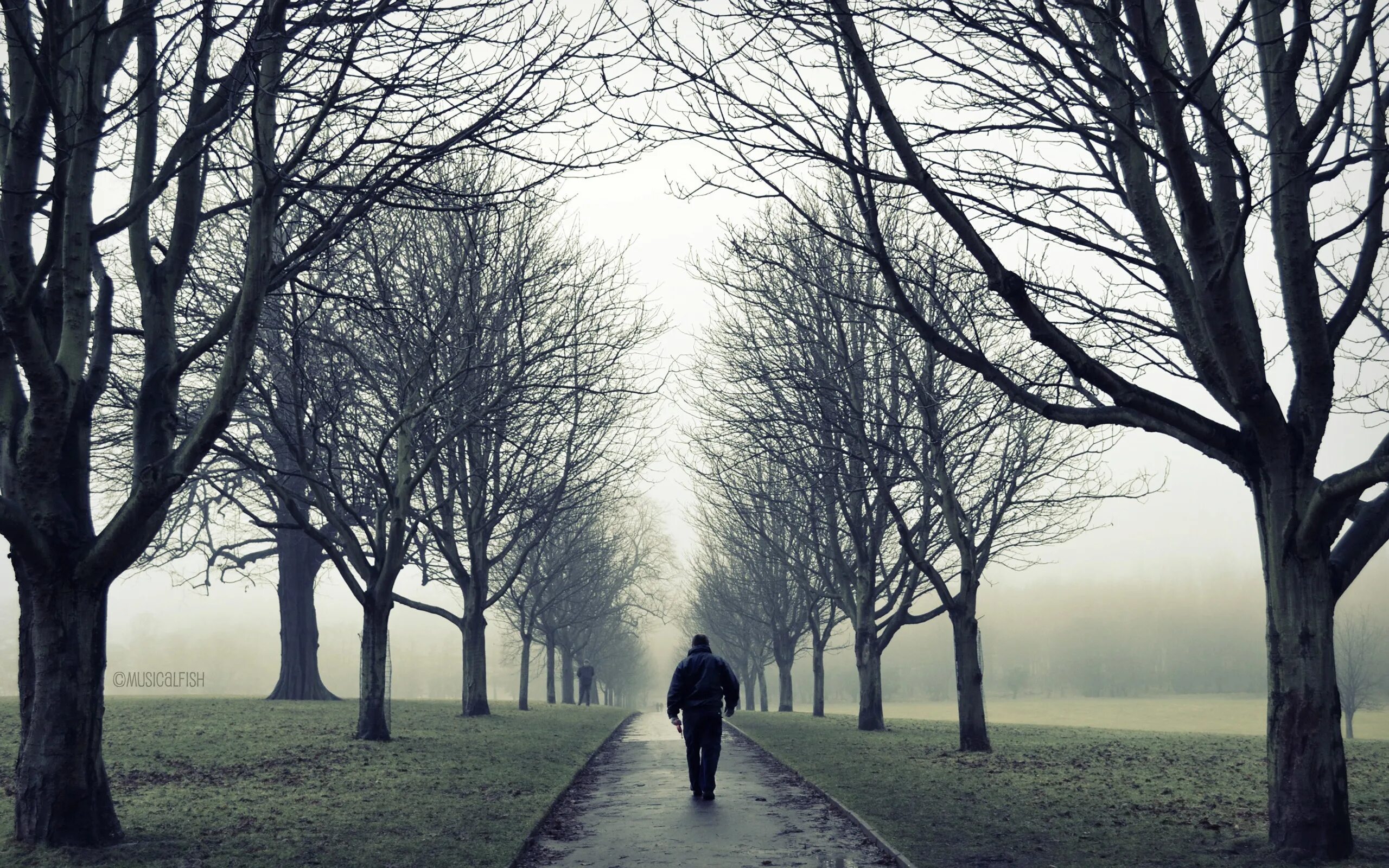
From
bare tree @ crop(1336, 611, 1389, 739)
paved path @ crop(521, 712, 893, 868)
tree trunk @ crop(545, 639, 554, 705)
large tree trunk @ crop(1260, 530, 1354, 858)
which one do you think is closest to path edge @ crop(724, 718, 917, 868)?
paved path @ crop(521, 712, 893, 868)

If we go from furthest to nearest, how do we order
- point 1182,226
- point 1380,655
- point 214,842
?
point 1380,655
point 214,842
point 1182,226

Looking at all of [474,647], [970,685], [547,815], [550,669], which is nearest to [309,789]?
[547,815]

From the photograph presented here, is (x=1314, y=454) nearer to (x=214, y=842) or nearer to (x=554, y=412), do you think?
(x=214, y=842)

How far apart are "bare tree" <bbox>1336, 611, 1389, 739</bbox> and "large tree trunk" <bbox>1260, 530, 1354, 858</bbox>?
180 feet

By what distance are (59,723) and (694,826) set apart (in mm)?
5058

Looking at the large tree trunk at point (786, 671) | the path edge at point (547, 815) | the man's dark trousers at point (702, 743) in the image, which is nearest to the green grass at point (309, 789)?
the path edge at point (547, 815)

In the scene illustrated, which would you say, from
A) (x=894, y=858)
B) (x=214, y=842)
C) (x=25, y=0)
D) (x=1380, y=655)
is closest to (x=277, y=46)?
(x=25, y=0)

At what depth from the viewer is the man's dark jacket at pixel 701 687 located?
11.2 m

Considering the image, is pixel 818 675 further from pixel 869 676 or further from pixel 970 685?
pixel 970 685

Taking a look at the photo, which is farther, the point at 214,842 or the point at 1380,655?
the point at 1380,655

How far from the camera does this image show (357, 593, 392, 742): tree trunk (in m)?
15.9

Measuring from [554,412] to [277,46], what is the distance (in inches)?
410

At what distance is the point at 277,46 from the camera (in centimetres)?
772

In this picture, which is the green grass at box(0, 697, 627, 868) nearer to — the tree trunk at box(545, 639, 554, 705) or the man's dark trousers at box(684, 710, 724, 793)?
the man's dark trousers at box(684, 710, 724, 793)
